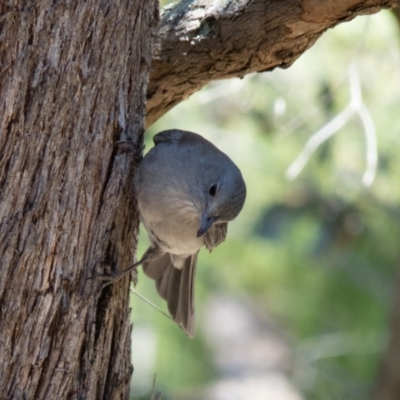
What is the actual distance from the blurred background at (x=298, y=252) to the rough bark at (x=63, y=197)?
2.82 metres

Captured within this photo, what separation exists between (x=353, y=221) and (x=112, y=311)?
416 cm

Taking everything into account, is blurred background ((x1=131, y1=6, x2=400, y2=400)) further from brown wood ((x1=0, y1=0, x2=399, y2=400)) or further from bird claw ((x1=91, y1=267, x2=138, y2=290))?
bird claw ((x1=91, y1=267, x2=138, y2=290))

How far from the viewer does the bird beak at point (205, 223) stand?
3.56m

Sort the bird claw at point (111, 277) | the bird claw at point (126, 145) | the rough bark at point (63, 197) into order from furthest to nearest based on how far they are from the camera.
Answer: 1. the bird claw at point (126, 145)
2. the bird claw at point (111, 277)
3. the rough bark at point (63, 197)

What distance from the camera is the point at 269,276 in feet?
27.0

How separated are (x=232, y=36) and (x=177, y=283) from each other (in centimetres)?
145

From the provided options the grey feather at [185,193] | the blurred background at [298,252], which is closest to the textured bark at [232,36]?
the grey feather at [185,193]

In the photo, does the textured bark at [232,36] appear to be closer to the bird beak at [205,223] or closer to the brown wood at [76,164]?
the brown wood at [76,164]

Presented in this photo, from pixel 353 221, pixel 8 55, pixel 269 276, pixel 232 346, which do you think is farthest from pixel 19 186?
pixel 232 346

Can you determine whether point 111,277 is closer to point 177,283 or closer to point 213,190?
point 213,190

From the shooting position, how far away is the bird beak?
3563mm

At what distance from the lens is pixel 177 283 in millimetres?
4324

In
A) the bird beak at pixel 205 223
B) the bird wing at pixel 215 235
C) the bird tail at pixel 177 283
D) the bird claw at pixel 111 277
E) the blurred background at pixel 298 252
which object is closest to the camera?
the bird claw at pixel 111 277

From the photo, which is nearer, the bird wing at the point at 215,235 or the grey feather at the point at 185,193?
the grey feather at the point at 185,193
